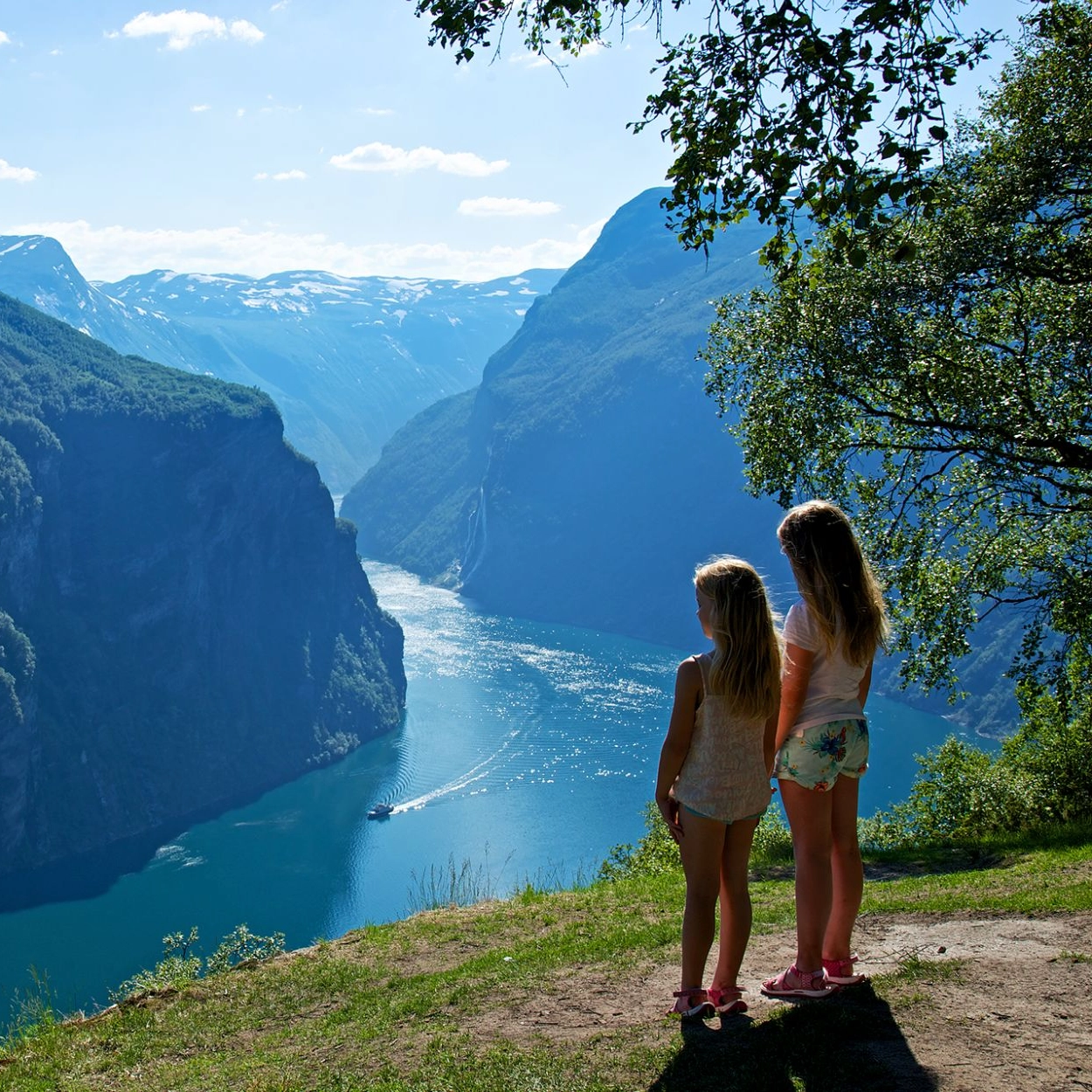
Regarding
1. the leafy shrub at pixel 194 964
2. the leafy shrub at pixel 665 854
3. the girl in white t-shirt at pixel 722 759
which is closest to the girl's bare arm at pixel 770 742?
the girl in white t-shirt at pixel 722 759

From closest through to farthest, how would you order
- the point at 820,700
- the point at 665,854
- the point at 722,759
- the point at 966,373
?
1. the point at 722,759
2. the point at 820,700
3. the point at 966,373
4. the point at 665,854

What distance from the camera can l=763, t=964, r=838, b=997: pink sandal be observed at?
524 centimetres

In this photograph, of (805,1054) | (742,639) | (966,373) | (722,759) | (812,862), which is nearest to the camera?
(805,1054)

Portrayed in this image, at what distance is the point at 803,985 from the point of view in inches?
207

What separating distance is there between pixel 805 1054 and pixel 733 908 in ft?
2.48

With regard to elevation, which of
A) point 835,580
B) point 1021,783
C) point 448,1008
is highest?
point 835,580

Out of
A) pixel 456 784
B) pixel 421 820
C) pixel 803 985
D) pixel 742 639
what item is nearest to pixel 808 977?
pixel 803 985

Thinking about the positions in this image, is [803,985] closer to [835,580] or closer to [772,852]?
[835,580]

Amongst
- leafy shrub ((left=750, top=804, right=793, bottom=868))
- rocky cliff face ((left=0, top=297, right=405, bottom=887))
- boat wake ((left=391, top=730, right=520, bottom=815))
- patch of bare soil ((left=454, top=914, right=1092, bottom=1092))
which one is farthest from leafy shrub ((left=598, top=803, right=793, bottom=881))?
rocky cliff face ((left=0, top=297, right=405, bottom=887))

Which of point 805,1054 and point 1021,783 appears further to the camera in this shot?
point 1021,783

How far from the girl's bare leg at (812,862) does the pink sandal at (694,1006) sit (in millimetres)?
513

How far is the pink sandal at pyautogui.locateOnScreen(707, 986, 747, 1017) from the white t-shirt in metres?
1.35

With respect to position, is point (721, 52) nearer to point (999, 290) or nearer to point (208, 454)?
point (999, 290)

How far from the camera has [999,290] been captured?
11711 mm
